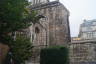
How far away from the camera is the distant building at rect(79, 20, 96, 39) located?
50.4 m

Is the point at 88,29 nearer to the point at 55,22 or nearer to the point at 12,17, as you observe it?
the point at 55,22

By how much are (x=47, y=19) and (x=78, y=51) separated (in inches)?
353

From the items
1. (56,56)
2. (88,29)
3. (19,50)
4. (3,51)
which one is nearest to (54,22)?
(56,56)

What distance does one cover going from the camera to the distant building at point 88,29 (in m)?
50.4

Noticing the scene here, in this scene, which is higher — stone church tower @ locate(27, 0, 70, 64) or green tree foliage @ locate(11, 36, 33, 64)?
stone church tower @ locate(27, 0, 70, 64)

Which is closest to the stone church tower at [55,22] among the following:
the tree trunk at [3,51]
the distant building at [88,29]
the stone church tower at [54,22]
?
the stone church tower at [54,22]

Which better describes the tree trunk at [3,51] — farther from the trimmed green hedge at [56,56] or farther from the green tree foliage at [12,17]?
the trimmed green hedge at [56,56]

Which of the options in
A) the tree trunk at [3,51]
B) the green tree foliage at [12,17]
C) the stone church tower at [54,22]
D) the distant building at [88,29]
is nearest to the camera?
the green tree foliage at [12,17]

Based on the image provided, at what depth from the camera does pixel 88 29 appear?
173 ft

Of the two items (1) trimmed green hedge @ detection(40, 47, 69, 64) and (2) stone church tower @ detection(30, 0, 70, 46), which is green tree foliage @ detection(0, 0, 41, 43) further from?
(2) stone church tower @ detection(30, 0, 70, 46)

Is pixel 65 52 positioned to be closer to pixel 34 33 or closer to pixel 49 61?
pixel 49 61

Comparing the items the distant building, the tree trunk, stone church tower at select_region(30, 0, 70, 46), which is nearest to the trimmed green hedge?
the tree trunk

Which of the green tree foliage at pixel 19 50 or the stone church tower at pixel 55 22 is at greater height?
the stone church tower at pixel 55 22

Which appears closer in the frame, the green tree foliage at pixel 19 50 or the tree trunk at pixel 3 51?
the green tree foliage at pixel 19 50
